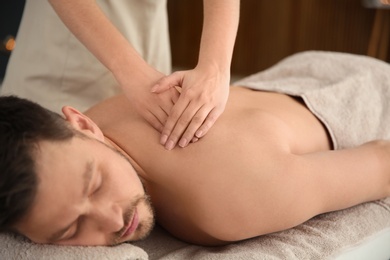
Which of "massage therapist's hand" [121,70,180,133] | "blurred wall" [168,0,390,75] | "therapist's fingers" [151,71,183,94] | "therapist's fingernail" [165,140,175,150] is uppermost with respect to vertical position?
"therapist's fingers" [151,71,183,94]

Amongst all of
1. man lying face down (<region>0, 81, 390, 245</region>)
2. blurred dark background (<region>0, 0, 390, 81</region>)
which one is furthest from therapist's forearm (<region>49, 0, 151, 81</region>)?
blurred dark background (<region>0, 0, 390, 81</region>)

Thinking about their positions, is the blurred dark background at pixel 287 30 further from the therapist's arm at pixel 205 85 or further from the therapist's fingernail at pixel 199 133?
the therapist's fingernail at pixel 199 133

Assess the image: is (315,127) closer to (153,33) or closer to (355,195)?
(355,195)

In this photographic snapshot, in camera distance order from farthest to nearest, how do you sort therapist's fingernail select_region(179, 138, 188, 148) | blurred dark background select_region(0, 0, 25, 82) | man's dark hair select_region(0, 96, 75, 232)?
1. blurred dark background select_region(0, 0, 25, 82)
2. therapist's fingernail select_region(179, 138, 188, 148)
3. man's dark hair select_region(0, 96, 75, 232)

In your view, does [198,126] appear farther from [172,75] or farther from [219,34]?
[219,34]

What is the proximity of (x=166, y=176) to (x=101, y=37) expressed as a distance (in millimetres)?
400

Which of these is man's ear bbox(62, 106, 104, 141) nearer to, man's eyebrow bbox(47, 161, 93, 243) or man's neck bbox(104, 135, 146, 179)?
man's neck bbox(104, 135, 146, 179)

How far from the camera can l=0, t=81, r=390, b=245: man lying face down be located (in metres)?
1.20

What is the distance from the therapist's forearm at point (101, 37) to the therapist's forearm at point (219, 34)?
15cm

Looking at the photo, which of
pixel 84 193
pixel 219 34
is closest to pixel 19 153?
pixel 84 193

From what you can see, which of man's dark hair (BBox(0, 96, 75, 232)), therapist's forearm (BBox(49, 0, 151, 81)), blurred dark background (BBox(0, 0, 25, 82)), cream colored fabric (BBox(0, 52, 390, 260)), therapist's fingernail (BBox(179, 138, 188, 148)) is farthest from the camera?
blurred dark background (BBox(0, 0, 25, 82))

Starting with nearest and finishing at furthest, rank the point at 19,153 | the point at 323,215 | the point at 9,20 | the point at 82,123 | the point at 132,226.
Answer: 1. the point at 19,153
2. the point at 132,226
3. the point at 82,123
4. the point at 323,215
5. the point at 9,20

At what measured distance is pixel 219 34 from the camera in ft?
5.06

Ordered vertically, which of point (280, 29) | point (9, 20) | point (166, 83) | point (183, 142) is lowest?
point (280, 29)
